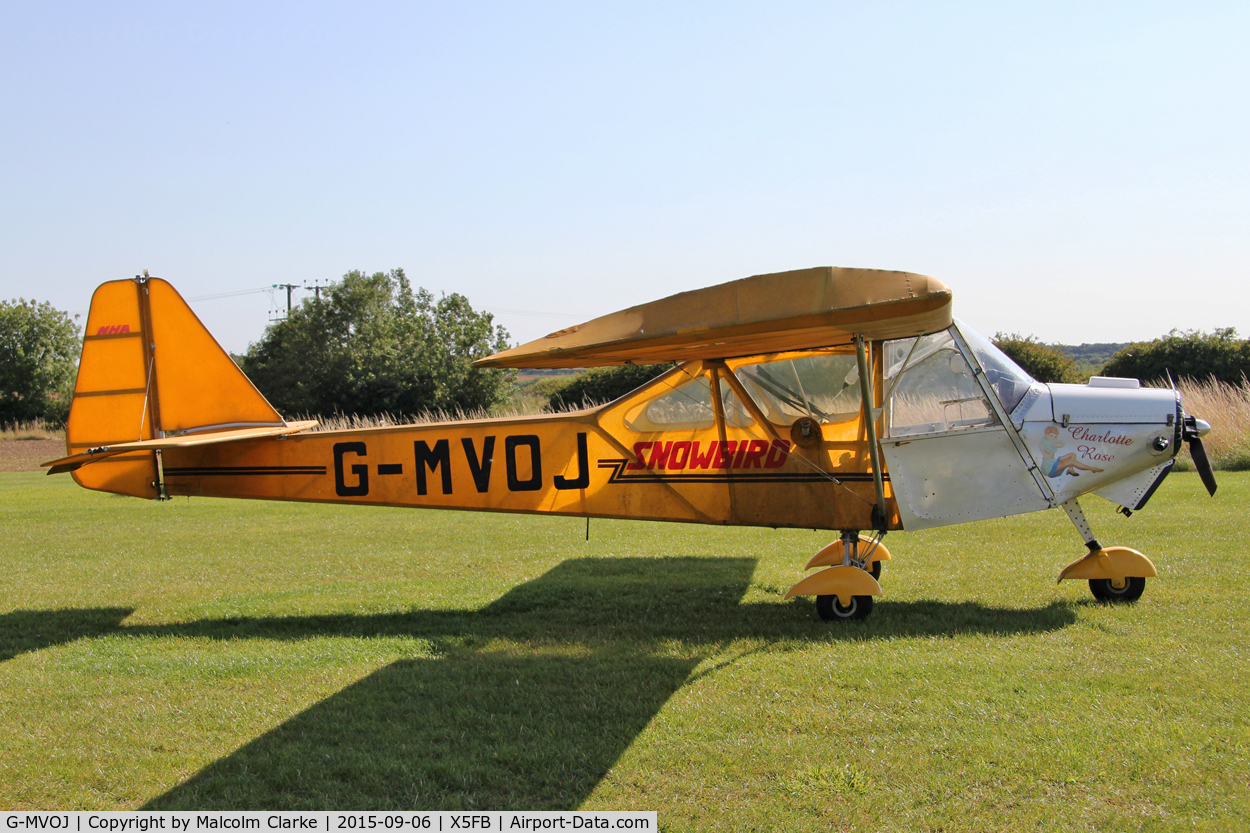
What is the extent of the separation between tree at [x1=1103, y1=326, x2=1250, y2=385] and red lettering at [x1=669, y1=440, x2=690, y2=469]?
2761 centimetres

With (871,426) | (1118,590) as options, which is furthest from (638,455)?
(1118,590)

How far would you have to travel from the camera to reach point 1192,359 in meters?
30.6

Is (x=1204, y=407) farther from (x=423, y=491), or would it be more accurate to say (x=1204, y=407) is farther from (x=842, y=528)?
(x=423, y=491)

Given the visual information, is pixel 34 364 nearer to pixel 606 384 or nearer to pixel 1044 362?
pixel 606 384

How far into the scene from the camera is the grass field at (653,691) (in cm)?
362

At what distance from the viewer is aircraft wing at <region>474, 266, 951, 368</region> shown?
17.2 feet

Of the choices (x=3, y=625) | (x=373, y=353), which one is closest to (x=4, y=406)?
(x=373, y=353)

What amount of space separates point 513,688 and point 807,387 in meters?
3.40

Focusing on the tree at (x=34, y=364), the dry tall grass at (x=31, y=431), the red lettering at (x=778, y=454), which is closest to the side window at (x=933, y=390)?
the red lettering at (x=778, y=454)

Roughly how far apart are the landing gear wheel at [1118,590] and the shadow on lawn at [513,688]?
524 millimetres

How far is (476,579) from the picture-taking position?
8461 mm

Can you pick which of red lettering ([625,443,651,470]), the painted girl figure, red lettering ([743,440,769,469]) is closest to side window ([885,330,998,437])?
the painted girl figure

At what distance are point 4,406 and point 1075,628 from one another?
58.5 meters

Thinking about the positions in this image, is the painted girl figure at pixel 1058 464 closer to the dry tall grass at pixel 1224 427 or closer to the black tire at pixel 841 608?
the black tire at pixel 841 608
